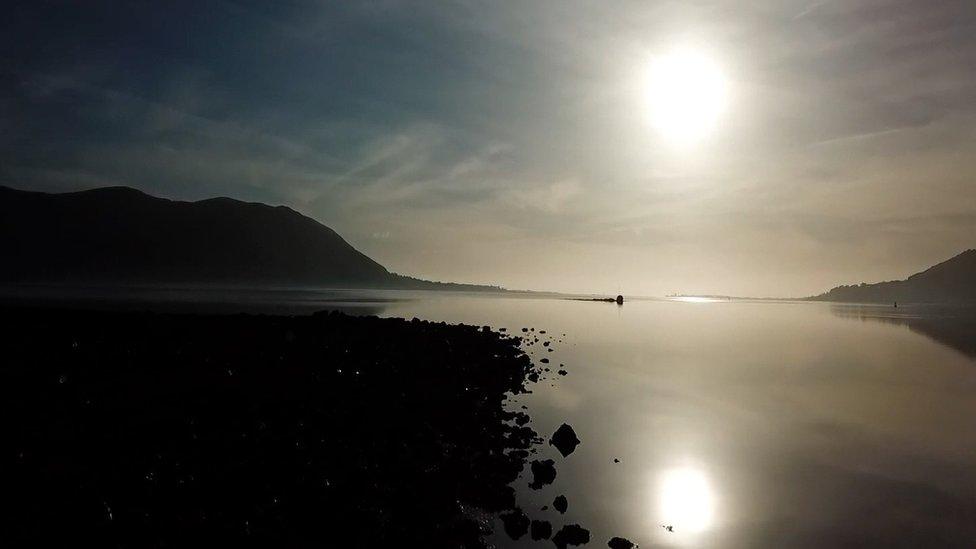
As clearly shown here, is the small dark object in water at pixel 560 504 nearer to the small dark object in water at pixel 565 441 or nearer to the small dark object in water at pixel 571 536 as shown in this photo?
the small dark object in water at pixel 571 536

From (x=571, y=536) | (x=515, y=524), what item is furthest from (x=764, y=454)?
(x=515, y=524)

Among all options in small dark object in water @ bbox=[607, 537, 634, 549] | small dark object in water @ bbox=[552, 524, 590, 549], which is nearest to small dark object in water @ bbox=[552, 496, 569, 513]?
small dark object in water @ bbox=[552, 524, 590, 549]

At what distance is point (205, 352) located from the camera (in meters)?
22.5

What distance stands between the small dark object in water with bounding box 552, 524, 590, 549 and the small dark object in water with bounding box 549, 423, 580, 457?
5768 mm

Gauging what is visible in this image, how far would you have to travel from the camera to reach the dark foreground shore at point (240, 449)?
26.0ft

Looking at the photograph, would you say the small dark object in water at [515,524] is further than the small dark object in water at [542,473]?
No

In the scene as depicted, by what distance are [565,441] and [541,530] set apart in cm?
672

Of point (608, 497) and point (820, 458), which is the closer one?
point (608, 497)

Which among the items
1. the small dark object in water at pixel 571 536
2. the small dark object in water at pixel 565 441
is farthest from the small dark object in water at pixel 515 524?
the small dark object in water at pixel 565 441

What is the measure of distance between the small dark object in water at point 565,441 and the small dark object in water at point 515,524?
6.02 m

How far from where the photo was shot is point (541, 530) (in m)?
10.3

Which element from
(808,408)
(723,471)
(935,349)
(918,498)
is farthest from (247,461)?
(935,349)

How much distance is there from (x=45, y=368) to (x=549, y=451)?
685 inches

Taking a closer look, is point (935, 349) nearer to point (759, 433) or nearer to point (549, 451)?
point (759, 433)
